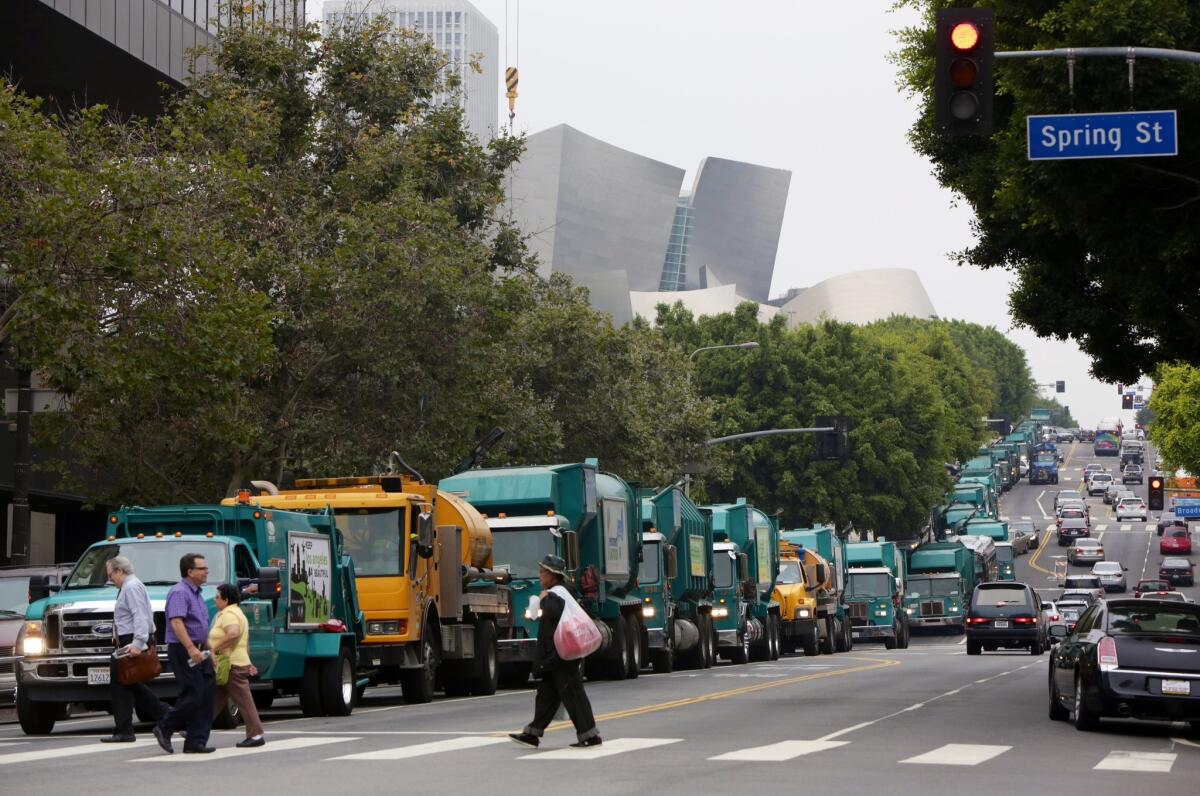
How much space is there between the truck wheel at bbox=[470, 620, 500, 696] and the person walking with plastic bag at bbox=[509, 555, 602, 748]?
11612 mm

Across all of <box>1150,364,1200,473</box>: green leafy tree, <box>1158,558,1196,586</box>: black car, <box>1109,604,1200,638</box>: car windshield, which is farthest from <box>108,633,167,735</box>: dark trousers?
<box>1158,558,1196,586</box>: black car

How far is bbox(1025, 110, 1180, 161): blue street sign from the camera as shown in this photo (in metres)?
17.6

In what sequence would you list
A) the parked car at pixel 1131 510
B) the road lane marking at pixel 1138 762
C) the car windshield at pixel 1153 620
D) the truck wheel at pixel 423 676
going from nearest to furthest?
the road lane marking at pixel 1138 762 < the car windshield at pixel 1153 620 < the truck wheel at pixel 423 676 < the parked car at pixel 1131 510

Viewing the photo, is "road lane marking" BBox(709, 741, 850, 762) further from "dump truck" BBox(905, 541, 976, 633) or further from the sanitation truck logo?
"dump truck" BBox(905, 541, 976, 633)

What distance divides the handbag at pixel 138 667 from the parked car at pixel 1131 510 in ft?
411

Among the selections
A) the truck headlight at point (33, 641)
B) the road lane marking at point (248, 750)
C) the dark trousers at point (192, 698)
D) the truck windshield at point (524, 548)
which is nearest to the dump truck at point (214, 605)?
the truck headlight at point (33, 641)

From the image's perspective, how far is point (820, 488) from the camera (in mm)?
82625

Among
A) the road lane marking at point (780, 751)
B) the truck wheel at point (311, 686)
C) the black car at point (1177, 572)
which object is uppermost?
the black car at point (1177, 572)

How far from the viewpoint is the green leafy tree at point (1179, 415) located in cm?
8156

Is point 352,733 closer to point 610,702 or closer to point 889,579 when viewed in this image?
point 610,702

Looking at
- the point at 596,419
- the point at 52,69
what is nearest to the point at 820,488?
the point at 596,419

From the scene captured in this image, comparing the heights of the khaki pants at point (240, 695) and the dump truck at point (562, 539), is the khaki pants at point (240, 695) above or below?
below

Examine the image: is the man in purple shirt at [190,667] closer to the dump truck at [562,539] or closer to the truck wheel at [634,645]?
the dump truck at [562,539]

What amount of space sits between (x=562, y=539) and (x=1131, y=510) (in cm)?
11286
